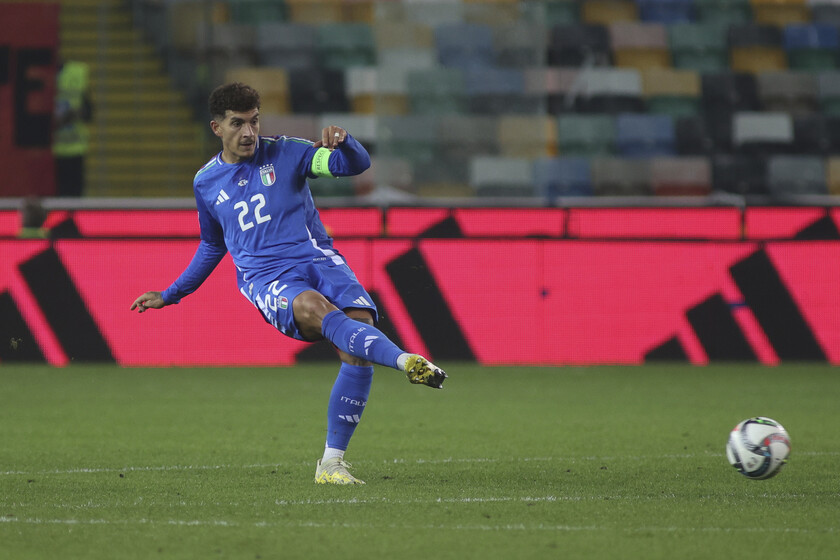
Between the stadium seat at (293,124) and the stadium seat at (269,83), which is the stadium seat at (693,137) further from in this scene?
the stadium seat at (269,83)

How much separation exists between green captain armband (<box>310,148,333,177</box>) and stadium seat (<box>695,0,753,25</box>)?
11.3 m

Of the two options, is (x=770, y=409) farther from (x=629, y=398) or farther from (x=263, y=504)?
(x=263, y=504)

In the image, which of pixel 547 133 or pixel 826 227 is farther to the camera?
pixel 547 133

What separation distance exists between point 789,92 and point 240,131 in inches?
442

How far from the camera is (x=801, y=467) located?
620 cm

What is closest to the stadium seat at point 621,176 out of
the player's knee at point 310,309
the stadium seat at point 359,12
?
the stadium seat at point 359,12

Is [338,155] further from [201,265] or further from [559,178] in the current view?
[559,178]

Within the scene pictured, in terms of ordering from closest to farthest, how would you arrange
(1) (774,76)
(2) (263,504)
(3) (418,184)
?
(2) (263,504), (3) (418,184), (1) (774,76)

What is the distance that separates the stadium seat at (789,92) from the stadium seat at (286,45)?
211 inches

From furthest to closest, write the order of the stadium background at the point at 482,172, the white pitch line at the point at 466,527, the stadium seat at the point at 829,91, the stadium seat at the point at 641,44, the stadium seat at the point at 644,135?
the stadium seat at the point at 641,44 < the stadium seat at the point at 829,91 < the stadium seat at the point at 644,135 < the stadium background at the point at 482,172 < the white pitch line at the point at 466,527

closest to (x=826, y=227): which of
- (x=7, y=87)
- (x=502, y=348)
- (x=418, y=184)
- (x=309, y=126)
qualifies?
(x=502, y=348)

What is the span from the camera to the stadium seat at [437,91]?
44.5ft

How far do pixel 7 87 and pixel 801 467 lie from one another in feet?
34.5

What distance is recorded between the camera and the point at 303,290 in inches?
223
